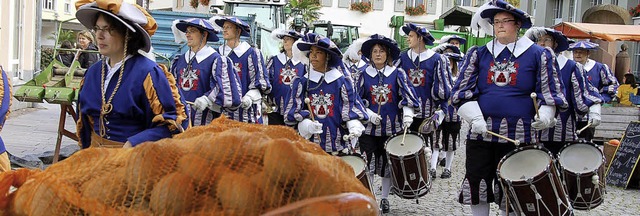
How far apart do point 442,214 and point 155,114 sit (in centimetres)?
465

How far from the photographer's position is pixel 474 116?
6.04m

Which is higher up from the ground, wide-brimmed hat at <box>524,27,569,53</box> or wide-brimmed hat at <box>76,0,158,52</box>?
wide-brimmed hat at <box>76,0,158,52</box>

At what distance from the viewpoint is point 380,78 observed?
8.41 metres

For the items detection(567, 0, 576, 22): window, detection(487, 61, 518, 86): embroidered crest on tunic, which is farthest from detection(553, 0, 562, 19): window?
detection(487, 61, 518, 86): embroidered crest on tunic

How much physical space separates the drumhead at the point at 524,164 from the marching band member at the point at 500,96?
37 cm

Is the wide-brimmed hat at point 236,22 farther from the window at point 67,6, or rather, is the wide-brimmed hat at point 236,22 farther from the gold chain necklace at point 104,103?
the window at point 67,6

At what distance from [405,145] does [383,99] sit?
1.02 metres

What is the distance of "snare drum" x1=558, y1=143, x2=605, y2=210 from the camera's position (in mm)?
6824

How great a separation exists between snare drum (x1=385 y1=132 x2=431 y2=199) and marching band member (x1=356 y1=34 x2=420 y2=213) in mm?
500

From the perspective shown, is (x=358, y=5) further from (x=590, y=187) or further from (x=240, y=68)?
(x=590, y=187)

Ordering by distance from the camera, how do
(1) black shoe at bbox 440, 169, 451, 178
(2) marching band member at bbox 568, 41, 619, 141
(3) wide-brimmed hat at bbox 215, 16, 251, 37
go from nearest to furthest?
(3) wide-brimmed hat at bbox 215, 16, 251, 37 → (1) black shoe at bbox 440, 169, 451, 178 → (2) marching band member at bbox 568, 41, 619, 141

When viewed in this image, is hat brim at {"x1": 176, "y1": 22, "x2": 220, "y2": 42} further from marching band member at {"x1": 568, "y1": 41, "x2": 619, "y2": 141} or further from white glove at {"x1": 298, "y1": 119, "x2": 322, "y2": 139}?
marching band member at {"x1": 568, "y1": 41, "x2": 619, "y2": 141}

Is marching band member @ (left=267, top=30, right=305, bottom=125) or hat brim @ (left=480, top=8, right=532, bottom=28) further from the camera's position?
marching band member @ (left=267, top=30, right=305, bottom=125)

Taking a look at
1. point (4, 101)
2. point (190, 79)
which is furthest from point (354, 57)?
point (4, 101)
